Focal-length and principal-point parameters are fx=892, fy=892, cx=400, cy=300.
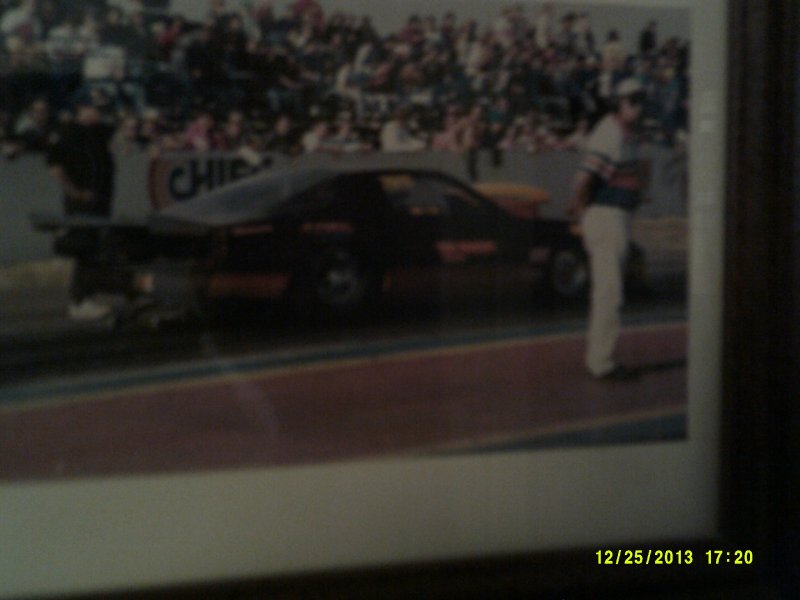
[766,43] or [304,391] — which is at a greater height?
[766,43]

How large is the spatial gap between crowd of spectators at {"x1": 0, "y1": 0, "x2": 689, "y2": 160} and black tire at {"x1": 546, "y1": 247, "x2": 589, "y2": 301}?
394 millimetres

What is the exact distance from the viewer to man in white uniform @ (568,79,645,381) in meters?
3.26

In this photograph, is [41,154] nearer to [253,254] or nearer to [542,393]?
[253,254]

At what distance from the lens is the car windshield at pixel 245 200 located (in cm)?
292

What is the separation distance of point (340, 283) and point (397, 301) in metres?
0.21

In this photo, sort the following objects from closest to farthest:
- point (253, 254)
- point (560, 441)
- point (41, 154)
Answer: point (41, 154) < point (253, 254) < point (560, 441)

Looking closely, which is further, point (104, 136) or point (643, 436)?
point (643, 436)

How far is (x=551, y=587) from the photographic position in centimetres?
309

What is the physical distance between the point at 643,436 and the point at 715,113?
121 cm

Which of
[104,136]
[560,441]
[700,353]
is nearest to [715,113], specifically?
[700,353]
